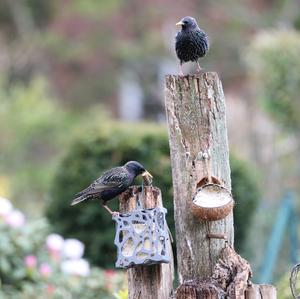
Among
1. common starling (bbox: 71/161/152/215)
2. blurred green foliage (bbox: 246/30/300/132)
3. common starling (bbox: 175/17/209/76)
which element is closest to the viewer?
common starling (bbox: 71/161/152/215)

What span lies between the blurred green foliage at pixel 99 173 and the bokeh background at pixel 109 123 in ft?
0.04

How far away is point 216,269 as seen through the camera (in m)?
4.36

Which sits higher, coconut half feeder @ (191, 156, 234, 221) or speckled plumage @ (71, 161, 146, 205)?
speckled plumage @ (71, 161, 146, 205)

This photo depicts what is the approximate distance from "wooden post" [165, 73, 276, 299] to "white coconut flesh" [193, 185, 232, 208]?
8 centimetres

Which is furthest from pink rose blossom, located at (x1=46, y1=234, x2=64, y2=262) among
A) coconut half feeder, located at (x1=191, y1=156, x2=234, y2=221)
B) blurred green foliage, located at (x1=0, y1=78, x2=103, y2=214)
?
blurred green foliage, located at (x1=0, y1=78, x2=103, y2=214)

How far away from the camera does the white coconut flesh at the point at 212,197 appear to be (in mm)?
4355

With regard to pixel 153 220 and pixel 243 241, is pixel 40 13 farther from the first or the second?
pixel 153 220

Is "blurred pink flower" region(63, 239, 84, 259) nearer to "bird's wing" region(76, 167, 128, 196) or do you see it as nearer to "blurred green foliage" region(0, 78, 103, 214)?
"bird's wing" region(76, 167, 128, 196)

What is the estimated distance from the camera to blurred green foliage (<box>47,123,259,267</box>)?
29.3ft

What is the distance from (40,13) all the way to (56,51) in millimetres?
1266

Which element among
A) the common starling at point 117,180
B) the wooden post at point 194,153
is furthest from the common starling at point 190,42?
the common starling at point 117,180

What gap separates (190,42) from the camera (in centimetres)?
488

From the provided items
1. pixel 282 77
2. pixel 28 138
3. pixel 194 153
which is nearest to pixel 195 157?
pixel 194 153

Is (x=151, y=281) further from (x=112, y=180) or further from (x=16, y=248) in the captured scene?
(x=16, y=248)
